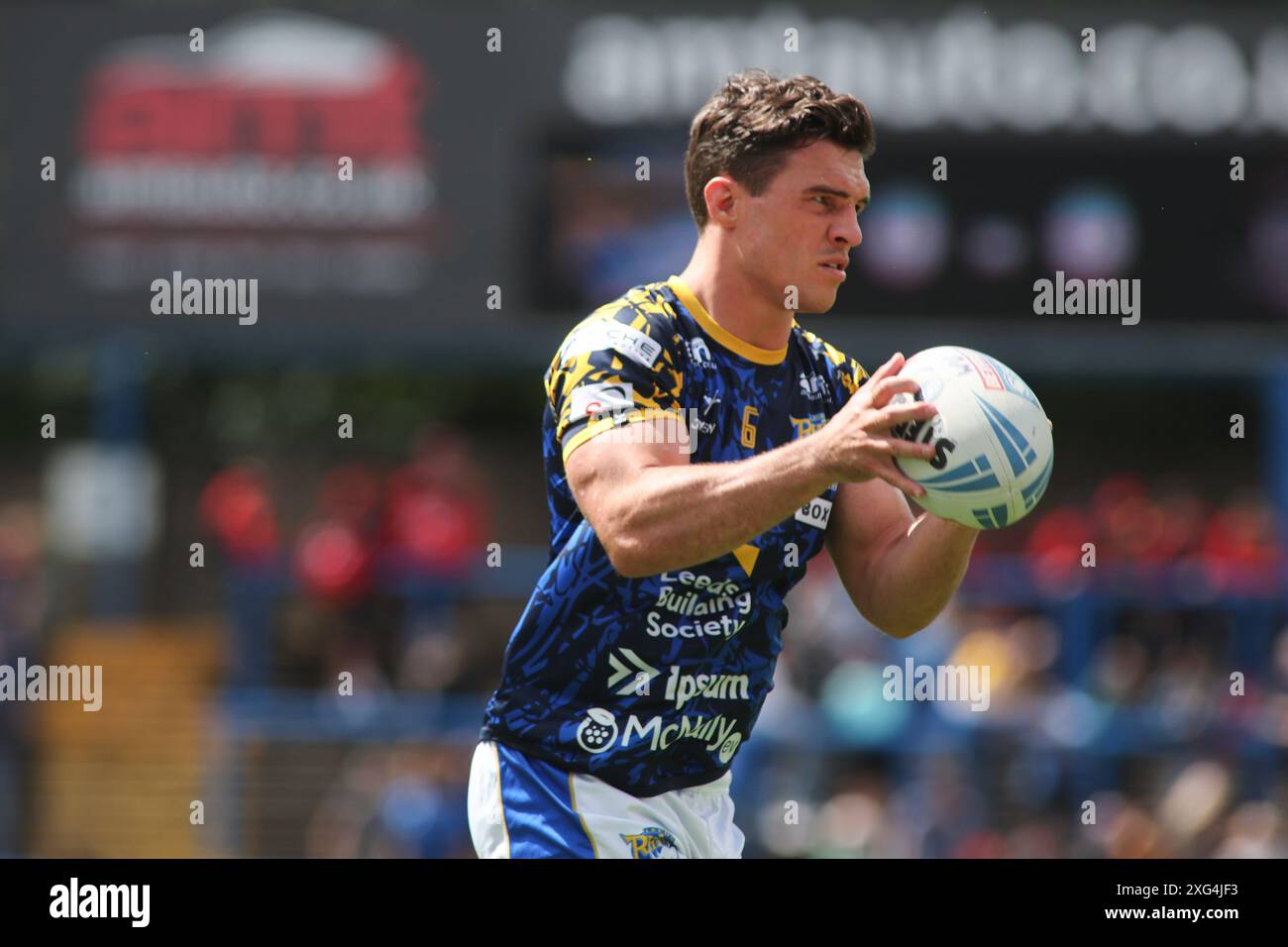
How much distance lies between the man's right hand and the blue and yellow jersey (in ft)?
2.10

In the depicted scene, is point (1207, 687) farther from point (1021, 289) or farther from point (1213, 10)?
point (1213, 10)

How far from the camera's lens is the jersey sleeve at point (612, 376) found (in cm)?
442

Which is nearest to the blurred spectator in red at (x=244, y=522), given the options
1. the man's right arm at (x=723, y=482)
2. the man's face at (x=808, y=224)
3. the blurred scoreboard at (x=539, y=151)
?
the blurred scoreboard at (x=539, y=151)

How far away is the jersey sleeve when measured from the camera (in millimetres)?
4418

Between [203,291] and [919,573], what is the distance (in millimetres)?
11886

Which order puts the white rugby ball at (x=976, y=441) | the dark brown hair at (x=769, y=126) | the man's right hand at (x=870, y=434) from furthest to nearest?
the dark brown hair at (x=769, y=126), the white rugby ball at (x=976, y=441), the man's right hand at (x=870, y=434)

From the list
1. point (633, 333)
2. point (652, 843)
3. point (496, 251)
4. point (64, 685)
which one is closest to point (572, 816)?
point (652, 843)

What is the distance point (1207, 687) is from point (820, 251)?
33.6ft

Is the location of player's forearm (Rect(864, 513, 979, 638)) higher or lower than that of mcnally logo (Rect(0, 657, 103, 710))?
higher

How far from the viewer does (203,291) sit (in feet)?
51.3
